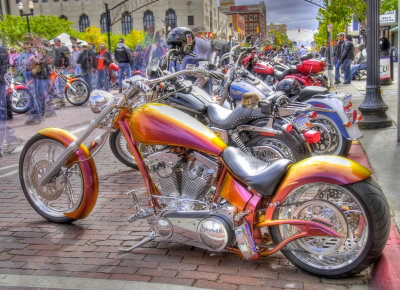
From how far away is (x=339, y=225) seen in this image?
3035mm

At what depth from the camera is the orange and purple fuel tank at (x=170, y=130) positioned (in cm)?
336

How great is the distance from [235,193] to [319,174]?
0.59 metres

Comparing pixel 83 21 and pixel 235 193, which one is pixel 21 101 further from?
pixel 83 21

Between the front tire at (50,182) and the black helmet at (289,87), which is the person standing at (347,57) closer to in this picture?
the black helmet at (289,87)

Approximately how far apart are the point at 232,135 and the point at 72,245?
6.28 feet

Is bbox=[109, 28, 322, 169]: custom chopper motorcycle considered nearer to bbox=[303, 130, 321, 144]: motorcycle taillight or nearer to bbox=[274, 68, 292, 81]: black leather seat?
bbox=[303, 130, 321, 144]: motorcycle taillight

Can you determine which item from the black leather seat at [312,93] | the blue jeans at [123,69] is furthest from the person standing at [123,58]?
the black leather seat at [312,93]

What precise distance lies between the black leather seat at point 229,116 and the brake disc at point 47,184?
1554mm

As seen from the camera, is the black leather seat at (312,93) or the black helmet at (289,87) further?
the black helmet at (289,87)

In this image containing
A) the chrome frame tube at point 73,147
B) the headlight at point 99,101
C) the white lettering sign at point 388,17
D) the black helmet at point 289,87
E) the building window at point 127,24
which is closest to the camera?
the chrome frame tube at point 73,147

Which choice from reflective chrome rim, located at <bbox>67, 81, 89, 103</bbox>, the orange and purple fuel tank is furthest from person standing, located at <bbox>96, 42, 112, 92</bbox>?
the orange and purple fuel tank

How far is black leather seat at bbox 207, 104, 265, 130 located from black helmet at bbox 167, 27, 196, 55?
791 millimetres

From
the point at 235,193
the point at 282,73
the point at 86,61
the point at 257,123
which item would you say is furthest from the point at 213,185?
the point at 86,61

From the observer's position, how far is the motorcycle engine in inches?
134
